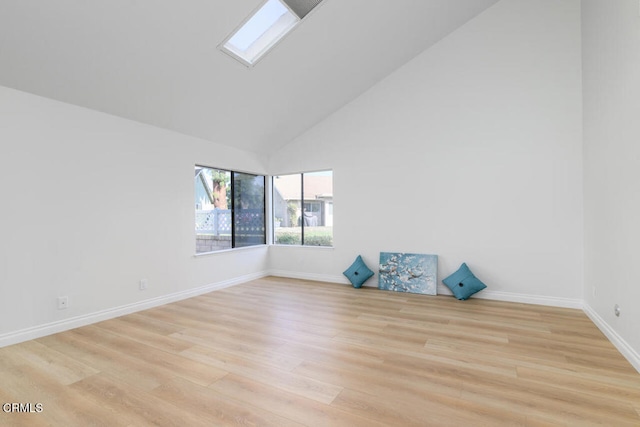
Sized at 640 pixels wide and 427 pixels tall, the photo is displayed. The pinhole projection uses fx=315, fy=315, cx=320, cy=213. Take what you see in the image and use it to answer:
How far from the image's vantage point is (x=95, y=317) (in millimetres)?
3490

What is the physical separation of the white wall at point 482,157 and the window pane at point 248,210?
1616mm

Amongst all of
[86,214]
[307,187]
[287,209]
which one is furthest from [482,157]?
[86,214]

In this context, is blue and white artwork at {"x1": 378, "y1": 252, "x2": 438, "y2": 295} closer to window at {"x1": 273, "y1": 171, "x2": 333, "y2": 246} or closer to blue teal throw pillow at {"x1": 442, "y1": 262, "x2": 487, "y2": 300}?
blue teal throw pillow at {"x1": 442, "y1": 262, "x2": 487, "y2": 300}

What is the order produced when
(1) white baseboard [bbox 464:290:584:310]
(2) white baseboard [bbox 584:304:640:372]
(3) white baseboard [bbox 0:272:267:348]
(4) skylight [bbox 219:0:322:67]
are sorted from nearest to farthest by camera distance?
(2) white baseboard [bbox 584:304:640:372], (3) white baseboard [bbox 0:272:267:348], (4) skylight [bbox 219:0:322:67], (1) white baseboard [bbox 464:290:584:310]

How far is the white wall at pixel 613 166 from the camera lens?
7.93 ft

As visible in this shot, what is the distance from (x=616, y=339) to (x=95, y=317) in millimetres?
5106

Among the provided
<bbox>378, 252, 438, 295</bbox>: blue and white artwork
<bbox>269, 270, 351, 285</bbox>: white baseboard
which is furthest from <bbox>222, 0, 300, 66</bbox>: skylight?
<bbox>269, 270, 351, 285</bbox>: white baseboard

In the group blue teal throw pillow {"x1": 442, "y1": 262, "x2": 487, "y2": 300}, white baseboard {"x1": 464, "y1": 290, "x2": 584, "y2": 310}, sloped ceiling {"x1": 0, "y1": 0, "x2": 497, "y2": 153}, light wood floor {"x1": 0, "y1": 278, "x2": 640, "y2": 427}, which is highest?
sloped ceiling {"x1": 0, "y1": 0, "x2": 497, "y2": 153}

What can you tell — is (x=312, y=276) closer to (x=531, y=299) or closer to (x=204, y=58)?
(x=531, y=299)

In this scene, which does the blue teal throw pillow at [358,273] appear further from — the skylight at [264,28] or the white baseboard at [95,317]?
the skylight at [264,28]

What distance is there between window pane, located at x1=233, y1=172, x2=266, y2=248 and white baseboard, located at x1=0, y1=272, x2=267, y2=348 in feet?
3.17

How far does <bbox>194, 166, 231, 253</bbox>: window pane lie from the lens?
4883 mm

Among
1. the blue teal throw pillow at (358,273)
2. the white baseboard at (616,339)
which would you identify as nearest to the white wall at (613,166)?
the white baseboard at (616,339)

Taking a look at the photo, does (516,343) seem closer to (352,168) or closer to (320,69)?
(352,168)
